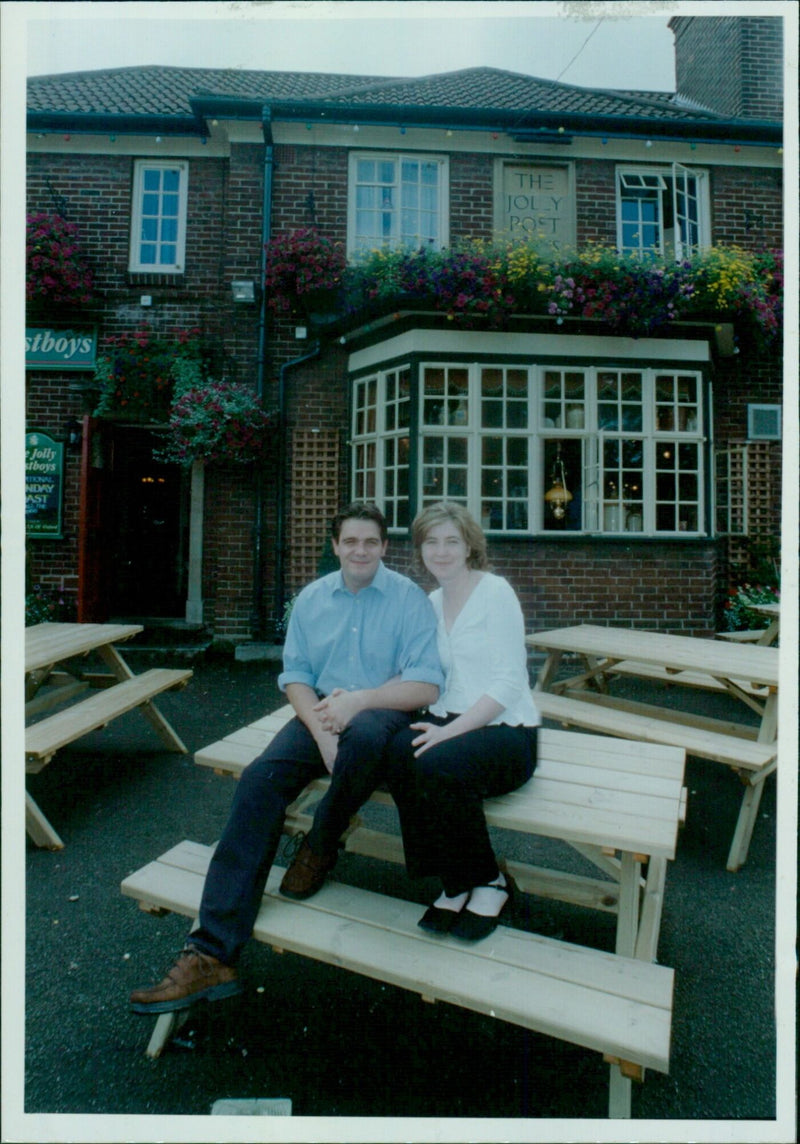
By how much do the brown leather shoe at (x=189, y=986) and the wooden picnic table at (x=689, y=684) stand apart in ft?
7.17

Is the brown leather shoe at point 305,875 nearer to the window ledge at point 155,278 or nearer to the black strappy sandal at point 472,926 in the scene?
the black strappy sandal at point 472,926

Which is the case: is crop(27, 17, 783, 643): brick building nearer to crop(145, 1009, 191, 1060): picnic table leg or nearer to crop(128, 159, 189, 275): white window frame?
crop(128, 159, 189, 275): white window frame

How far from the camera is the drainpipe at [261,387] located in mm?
7371

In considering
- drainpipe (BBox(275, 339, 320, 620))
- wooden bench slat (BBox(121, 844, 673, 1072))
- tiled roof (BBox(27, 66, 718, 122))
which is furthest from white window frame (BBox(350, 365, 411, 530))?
wooden bench slat (BBox(121, 844, 673, 1072))

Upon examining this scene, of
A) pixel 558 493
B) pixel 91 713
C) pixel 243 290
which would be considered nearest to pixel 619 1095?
pixel 91 713

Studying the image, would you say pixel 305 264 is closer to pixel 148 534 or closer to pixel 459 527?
pixel 148 534

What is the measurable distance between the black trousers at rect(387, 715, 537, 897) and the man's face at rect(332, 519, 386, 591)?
628 millimetres

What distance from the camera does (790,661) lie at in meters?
1.84

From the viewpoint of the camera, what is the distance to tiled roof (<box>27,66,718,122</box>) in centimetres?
739

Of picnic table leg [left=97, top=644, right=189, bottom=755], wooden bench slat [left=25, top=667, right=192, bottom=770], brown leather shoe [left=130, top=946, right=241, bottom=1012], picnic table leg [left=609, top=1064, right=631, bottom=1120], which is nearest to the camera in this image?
picnic table leg [left=609, top=1064, right=631, bottom=1120]

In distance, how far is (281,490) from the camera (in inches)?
295

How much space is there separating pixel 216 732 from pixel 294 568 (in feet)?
10.0

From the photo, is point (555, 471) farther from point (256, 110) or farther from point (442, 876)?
point (442, 876)

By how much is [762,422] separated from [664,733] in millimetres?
5280
